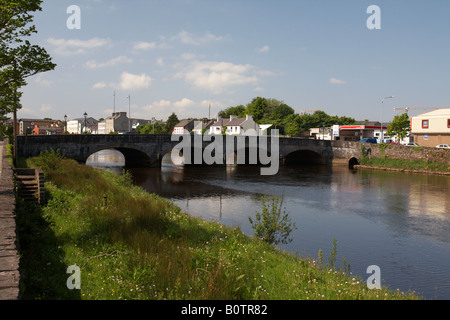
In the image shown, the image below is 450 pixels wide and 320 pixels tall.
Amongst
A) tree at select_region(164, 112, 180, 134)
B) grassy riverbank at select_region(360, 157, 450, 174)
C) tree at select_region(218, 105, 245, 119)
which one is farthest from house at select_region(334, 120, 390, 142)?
tree at select_region(164, 112, 180, 134)

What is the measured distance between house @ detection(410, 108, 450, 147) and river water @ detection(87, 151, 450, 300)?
2041 centimetres

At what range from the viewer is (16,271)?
24.5 feet

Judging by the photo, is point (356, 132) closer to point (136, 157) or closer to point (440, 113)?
point (440, 113)

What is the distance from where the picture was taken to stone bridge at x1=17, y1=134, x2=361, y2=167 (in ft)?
151

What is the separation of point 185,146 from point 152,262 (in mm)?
49536

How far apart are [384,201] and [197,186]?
18.7 meters

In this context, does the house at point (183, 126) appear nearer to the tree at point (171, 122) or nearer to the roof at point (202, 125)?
the tree at point (171, 122)

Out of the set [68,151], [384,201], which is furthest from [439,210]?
[68,151]

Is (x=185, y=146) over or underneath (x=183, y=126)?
underneath

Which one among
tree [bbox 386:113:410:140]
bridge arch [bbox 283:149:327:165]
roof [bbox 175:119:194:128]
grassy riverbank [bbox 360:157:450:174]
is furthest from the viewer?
roof [bbox 175:119:194:128]

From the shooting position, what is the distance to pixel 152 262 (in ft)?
33.3

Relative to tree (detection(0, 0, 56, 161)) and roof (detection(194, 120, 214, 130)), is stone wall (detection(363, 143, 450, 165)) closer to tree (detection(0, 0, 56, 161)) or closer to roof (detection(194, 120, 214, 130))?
tree (detection(0, 0, 56, 161))

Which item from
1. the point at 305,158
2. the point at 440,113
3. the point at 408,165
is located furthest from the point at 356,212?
the point at 440,113
